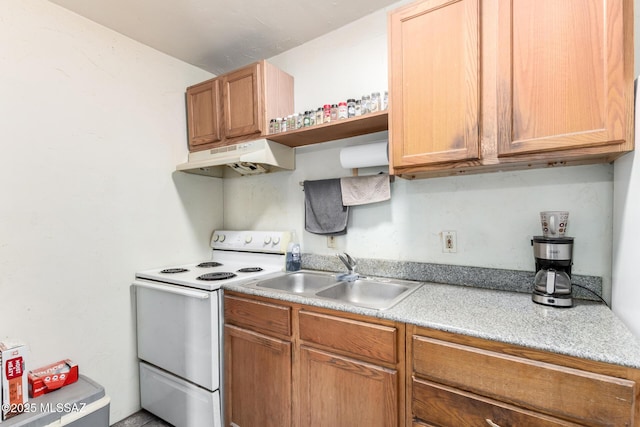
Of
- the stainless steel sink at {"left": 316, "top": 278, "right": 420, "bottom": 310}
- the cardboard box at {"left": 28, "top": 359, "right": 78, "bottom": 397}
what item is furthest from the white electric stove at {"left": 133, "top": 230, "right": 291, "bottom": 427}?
the stainless steel sink at {"left": 316, "top": 278, "right": 420, "bottom": 310}

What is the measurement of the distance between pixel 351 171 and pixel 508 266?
104 centimetres

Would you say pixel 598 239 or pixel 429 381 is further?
pixel 598 239

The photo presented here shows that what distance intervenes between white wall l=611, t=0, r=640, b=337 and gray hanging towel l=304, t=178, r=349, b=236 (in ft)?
4.20

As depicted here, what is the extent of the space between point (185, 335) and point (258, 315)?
1.68 ft

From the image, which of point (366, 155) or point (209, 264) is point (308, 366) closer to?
point (366, 155)

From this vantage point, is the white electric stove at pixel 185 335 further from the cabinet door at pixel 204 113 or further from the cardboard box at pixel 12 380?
the cabinet door at pixel 204 113

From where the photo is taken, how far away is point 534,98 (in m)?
1.20

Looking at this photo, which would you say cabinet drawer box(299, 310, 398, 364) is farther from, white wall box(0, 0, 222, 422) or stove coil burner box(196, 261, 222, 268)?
white wall box(0, 0, 222, 422)

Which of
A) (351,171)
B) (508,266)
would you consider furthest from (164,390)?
(508,266)

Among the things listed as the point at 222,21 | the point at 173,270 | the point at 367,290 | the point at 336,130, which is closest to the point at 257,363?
the point at 367,290

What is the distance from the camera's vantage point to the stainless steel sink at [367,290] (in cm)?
173

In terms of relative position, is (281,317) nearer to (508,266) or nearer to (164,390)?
(164,390)

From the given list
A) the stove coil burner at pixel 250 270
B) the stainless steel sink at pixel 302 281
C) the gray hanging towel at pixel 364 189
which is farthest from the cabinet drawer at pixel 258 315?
the gray hanging towel at pixel 364 189

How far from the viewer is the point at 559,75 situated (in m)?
1.15
